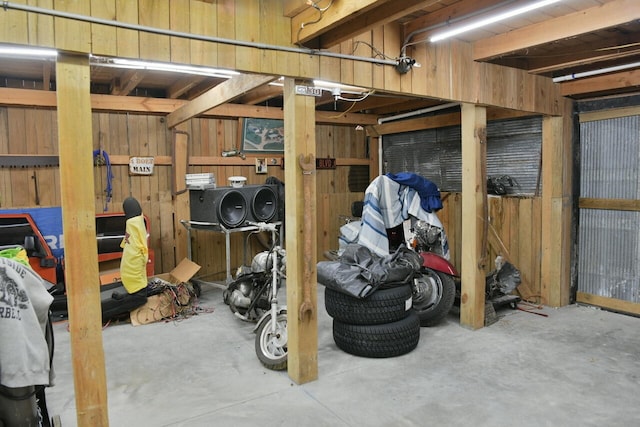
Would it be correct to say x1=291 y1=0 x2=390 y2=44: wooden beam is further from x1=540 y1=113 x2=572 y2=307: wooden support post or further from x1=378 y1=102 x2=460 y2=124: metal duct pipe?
x1=540 y1=113 x2=572 y2=307: wooden support post

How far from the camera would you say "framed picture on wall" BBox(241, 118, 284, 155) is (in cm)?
618

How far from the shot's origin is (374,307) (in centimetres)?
355

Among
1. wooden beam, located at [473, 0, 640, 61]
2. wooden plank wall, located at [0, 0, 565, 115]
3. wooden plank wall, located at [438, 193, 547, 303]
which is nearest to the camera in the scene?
wooden plank wall, located at [0, 0, 565, 115]

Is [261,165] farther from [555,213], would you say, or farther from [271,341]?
[555,213]

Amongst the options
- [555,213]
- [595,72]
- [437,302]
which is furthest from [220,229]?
[595,72]

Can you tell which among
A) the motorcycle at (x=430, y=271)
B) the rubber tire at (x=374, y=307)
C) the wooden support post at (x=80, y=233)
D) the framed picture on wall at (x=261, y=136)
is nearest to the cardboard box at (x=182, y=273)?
the framed picture on wall at (x=261, y=136)

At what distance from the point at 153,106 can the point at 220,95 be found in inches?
69.7

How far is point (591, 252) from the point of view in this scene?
4.99 meters

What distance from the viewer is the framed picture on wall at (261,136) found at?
6184 millimetres

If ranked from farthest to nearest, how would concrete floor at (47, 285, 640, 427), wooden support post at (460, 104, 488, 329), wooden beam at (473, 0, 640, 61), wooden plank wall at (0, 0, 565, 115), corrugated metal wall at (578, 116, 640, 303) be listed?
1. corrugated metal wall at (578, 116, 640, 303)
2. wooden support post at (460, 104, 488, 329)
3. wooden beam at (473, 0, 640, 61)
4. concrete floor at (47, 285, 640, 427)
5. wooden plank wall at (0, 0, 565, 115)

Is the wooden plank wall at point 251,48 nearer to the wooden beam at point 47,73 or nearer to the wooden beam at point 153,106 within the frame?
the wooden beam at point 47,73

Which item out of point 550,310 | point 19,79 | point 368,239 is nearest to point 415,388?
point 368,239

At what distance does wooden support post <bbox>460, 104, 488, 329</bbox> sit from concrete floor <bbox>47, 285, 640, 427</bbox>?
10.8 inches

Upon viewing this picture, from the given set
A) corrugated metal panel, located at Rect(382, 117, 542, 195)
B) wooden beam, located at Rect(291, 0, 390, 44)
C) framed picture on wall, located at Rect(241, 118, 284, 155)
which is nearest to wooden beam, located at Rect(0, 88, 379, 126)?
framed picture on wall, located at Rect(241, 118, 284, 155)
